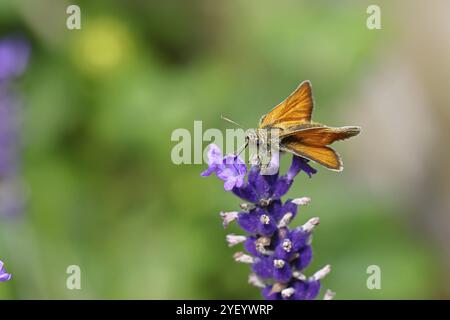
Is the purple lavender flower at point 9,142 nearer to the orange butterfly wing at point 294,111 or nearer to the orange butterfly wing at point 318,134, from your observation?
the orange butterfly wing at point 294,111

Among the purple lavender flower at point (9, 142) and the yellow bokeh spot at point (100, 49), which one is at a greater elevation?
the yellow bokeh spot at point (100, 49)

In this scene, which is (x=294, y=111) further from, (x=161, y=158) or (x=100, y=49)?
(x=100, y=49)

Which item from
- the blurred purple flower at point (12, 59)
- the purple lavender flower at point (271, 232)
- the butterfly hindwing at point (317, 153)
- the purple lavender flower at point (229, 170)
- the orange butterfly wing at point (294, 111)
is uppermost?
the blurred purple flower at point (12, 59)

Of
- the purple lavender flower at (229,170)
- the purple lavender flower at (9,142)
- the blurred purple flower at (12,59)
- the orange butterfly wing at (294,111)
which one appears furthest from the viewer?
the blurred purple flower at (12,59)

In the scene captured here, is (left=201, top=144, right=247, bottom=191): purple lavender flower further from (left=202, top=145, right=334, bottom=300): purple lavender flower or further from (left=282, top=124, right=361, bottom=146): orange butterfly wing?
(left=282, top=124, right=361, bottom=146): orange butterfly wing

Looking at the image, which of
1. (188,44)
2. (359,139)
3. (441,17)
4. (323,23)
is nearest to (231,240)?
(323,23)

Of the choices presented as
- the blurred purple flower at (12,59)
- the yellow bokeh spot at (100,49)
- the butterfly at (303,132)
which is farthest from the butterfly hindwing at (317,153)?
the yellow bokeh spot at (100,49)

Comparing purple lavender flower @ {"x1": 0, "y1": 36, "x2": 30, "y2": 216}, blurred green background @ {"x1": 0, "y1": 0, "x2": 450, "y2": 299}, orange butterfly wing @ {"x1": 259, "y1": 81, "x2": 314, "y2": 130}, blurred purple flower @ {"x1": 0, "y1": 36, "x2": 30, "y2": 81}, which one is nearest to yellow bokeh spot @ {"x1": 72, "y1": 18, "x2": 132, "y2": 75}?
blurred green background @ {"x1": 0, "y1": 0, "x2": 450, "y2": 299}
